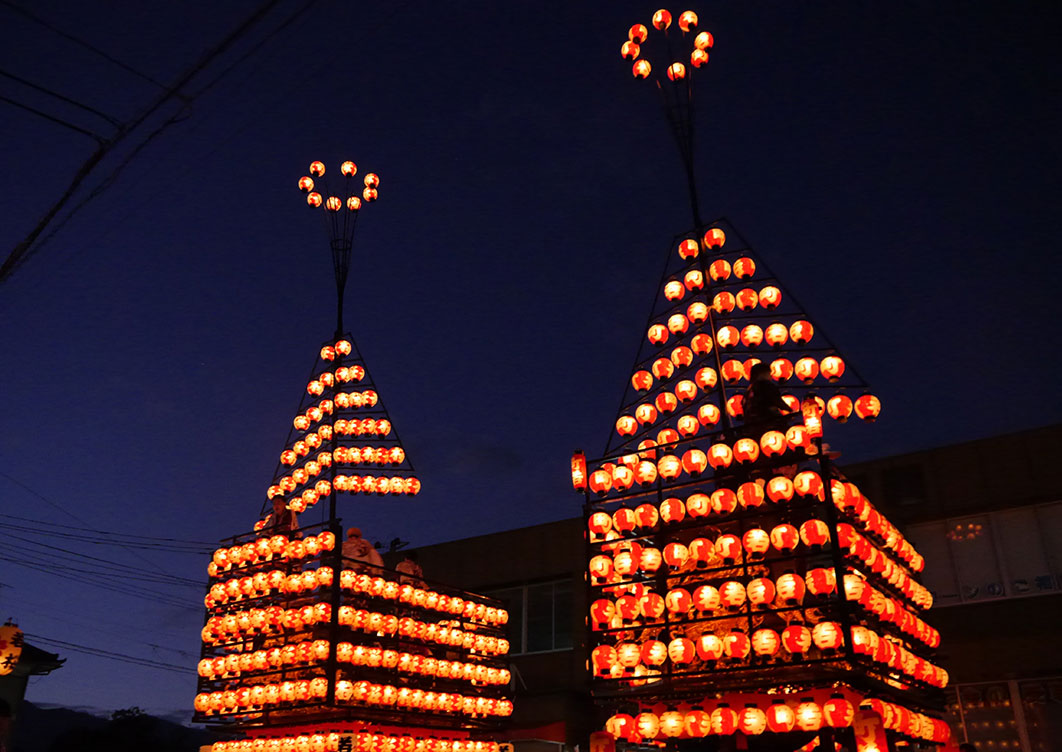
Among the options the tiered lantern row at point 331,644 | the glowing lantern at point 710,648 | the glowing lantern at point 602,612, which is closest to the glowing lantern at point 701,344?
the glowing lantern at point 602,612

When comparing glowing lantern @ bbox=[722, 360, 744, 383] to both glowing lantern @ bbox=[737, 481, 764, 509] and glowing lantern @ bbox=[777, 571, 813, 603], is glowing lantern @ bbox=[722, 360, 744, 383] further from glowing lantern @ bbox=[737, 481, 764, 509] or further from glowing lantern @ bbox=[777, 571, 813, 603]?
glowing lantern @ bbox=[777, 571, 813, 603]

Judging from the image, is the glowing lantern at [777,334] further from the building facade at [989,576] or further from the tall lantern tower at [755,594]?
the building facade at [989,576]

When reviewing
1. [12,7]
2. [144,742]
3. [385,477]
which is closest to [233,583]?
[385,477]

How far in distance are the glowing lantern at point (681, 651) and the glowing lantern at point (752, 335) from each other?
5964 mm

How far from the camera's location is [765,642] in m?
11.7

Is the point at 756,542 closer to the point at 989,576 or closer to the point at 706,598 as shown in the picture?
the point at 706,598

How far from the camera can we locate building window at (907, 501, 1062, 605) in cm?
1812

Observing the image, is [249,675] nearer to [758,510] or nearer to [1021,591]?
[758,510]

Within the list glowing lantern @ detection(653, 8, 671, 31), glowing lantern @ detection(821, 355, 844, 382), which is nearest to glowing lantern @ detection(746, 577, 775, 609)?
glowing lantern @ detection(821, 355, 844, 382)

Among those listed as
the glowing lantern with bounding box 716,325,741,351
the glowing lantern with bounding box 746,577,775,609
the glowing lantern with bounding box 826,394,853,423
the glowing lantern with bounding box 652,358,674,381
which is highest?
the glowing lantern with bounding box 716,325,741,351

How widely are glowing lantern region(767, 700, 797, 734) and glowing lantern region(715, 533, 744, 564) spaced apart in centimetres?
207

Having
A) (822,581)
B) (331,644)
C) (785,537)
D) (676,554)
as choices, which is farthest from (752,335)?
(331,644)

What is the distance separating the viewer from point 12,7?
7832 mm

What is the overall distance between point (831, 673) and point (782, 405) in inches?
163
